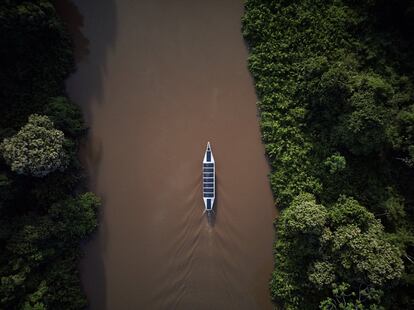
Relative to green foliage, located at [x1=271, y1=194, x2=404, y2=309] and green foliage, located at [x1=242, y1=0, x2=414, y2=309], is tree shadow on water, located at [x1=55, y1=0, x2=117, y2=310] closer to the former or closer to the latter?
green foliage, located at [x1=242, y1=0, x2=414, y2=309]

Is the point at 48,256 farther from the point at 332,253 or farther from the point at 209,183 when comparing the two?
the point at 332,253

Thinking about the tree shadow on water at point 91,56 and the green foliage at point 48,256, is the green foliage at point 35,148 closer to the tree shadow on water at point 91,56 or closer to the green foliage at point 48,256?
the green foliage at point 48,256

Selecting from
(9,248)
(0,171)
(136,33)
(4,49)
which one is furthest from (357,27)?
(9,248)

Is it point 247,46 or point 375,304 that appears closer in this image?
point 375,304

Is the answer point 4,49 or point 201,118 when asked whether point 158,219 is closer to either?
point 201,118

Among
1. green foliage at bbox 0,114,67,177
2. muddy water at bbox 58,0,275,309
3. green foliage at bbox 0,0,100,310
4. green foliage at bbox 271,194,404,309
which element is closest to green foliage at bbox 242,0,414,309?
green foliage at bbox 271,194,404,309

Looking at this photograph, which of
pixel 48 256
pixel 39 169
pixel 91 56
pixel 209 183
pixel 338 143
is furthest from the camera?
pixel 91 56

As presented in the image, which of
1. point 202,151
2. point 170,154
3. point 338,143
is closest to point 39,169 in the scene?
point 170,154
